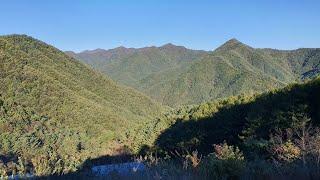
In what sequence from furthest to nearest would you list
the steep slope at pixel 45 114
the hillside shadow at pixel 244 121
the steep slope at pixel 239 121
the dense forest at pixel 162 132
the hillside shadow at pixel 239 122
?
the steep slope at pixel 45 114 < the hillside shadow at pixel 239 122 < the hillside shadow at pixel 244 121 < the steep slope at pixel 239 121 < the dense forest at pixel 162 132

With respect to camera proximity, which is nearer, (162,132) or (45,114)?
(162,132)

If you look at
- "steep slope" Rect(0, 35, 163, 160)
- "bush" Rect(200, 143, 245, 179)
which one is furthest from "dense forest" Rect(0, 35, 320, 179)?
"steep slope" Rect(0, 35, 163, 160)

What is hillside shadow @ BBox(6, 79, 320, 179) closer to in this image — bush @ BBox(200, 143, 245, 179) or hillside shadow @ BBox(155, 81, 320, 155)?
hillside shadow @ BBox(155, 81, 320, 155)

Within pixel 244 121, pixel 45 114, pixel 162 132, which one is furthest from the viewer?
pixel 45 114

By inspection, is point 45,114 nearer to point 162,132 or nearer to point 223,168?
point 162,132

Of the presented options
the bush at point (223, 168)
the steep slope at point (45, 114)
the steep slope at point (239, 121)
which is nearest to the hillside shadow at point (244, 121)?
the steep slope at point (239, 121)

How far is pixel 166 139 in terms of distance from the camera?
48406 millimetres

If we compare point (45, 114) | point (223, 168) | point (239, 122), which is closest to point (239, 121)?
point (239, 122)

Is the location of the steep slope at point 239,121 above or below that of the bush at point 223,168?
above

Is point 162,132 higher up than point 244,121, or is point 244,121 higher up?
point 244,121

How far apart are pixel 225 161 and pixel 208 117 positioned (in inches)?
1605

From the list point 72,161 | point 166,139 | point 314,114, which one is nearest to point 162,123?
point 166,139

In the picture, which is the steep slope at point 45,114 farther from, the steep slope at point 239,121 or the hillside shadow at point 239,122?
the hillside shadow at point 239,122

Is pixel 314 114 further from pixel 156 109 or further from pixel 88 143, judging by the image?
pixel 156 109
